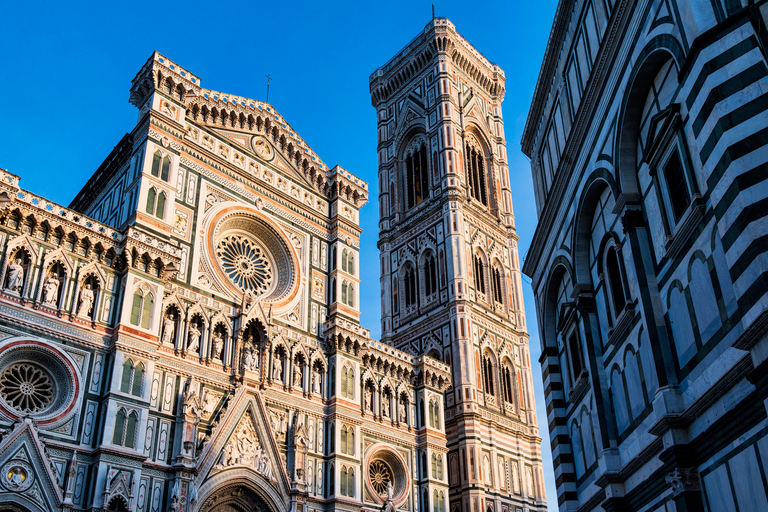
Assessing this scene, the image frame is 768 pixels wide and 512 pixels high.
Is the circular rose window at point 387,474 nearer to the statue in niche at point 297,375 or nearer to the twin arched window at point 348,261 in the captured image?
the statue in niche at point 297,375

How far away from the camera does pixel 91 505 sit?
18.6m

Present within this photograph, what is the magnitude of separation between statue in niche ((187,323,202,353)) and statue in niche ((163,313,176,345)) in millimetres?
701

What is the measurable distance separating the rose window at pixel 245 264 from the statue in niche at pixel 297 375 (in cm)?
338

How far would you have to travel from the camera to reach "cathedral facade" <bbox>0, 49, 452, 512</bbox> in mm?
19469

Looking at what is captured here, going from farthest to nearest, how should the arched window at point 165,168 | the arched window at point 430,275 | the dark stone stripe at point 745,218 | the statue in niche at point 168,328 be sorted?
the arched window at point 430,275 < the arched window at point 165,168 < the statue in niche at point 168,328 < the dark stone stripe at point 745,218

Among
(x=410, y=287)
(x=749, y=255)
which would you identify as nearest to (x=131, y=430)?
(x=749, y=255)

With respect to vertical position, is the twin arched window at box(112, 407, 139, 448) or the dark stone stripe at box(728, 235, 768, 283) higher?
the twin arched window at box(112, 407, 139, 448)

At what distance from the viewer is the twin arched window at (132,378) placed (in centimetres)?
2056

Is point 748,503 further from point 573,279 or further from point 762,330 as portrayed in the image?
point 573,279

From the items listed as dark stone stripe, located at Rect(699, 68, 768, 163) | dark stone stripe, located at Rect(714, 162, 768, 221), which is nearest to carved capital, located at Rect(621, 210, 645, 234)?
dark stone stripe, located at Rect(699, 68, 768, 163)

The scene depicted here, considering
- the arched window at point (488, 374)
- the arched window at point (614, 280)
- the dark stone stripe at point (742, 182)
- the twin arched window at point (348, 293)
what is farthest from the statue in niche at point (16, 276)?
the arched window at point (488, 374)

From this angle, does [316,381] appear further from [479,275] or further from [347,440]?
[479,275]

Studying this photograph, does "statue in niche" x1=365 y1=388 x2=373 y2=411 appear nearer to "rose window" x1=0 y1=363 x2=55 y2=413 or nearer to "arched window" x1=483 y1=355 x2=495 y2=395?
"arched window" x1=483 y1=355 x2=495 y2=395

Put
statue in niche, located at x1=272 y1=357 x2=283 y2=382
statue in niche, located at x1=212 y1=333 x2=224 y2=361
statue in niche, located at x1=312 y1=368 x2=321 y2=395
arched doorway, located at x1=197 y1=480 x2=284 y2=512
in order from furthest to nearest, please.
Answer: statue in niche, located at x1=312 y1=368 x2=321 y2=395
statue in niche, located at x1=272 y1=357 x2=283 y2=382
statue in niche, located at x1=212 y1=333 x2=224 y2=361
arched doorway, located at x1=197 y1=480 x2=284 y2=512
